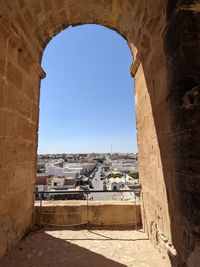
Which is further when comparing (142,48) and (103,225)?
(103,225)

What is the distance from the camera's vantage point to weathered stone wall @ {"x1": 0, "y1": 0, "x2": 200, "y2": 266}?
181cm

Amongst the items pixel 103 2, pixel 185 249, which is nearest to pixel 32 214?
pixel 185 249

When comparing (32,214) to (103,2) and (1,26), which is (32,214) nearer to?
(1,26)

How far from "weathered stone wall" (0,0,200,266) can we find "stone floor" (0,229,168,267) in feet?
0.72

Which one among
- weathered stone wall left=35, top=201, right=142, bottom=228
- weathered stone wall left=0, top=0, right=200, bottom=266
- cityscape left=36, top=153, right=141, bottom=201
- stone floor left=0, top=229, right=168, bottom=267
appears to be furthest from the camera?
cityscape left=36, top=153, right=141, bottom=201

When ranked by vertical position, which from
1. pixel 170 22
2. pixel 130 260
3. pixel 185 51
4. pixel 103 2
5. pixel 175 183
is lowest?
pixel 130 260

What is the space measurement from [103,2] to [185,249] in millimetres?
4045

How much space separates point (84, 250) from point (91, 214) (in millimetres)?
1031

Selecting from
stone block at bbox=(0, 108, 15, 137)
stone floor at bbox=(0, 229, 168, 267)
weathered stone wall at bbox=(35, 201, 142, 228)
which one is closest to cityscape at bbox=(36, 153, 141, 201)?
weathered stone wall at bbox=(35, 201, 142, 228)

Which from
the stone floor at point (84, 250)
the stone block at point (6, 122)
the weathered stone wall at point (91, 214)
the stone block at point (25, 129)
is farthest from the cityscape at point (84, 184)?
the stone block at point (6, 122)

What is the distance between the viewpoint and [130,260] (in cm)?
259

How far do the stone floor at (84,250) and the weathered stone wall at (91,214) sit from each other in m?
0.28

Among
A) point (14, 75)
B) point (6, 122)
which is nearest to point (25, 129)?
point (6, 122)

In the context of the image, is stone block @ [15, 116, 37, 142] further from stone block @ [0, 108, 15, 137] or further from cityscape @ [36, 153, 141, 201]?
cityscape @ [36, 153, 141, 201]
